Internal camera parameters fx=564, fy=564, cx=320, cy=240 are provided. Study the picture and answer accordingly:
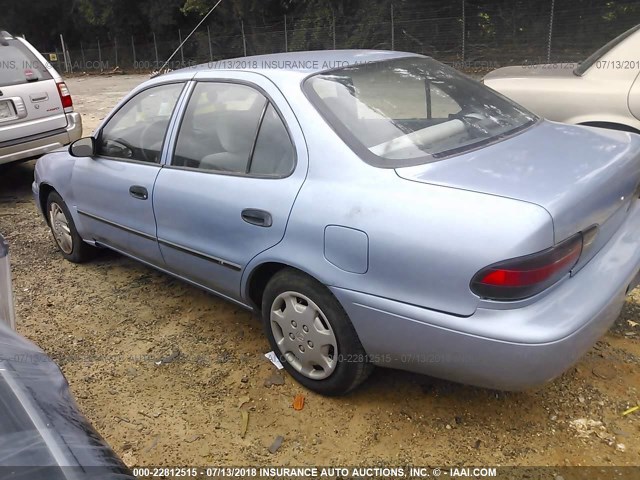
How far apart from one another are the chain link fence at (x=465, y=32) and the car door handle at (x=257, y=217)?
51.8ft

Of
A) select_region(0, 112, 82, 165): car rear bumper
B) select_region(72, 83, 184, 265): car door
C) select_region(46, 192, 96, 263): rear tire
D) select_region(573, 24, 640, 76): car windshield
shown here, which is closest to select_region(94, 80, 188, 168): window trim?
select_region(72, 83, 184, 265): car door

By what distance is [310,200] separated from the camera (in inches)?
99.7

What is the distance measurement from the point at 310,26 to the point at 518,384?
77.5ft

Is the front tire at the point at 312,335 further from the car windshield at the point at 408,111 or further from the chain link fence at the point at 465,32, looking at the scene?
the chain link fence at the point at 465,32

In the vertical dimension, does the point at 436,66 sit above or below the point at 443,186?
above

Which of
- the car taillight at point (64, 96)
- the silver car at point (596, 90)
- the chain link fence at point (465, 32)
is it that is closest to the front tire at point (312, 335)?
the silver car at point (596, 90)

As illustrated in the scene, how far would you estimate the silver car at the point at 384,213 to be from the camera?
6.91 ft

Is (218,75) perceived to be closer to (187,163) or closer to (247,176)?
(187,163)

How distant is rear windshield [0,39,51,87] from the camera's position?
6.29 metres

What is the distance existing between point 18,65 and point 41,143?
907 millimetres

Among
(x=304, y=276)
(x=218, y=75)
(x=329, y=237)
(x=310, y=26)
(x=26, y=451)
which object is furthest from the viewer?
(x=310, y=26)

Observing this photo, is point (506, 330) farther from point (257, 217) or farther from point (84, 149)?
point (84, 149)

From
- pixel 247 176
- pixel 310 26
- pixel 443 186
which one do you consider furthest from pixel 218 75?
pixel 310 26

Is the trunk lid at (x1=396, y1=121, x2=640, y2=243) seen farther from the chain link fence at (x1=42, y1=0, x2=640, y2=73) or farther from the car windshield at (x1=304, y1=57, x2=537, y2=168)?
the chain link fence at (x1=42, y1=0, x2=640, y2=73)
